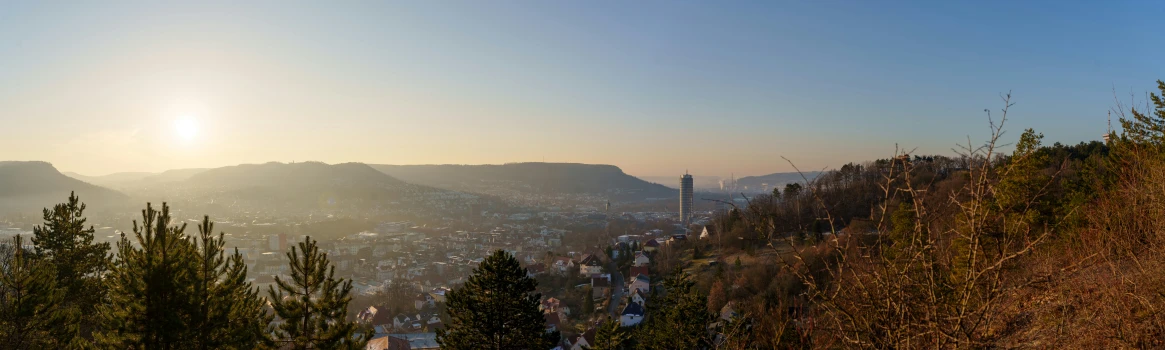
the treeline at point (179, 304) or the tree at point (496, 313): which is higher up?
the treeline at point (179, 304)

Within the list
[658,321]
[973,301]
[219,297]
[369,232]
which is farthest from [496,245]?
[973,301]

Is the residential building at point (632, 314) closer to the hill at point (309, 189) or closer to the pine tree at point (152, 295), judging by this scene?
the pine tree at point (152, 295)

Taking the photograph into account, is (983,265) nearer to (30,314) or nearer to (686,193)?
(30,314)

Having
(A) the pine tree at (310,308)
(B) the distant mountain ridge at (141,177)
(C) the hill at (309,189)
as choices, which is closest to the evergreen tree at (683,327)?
(A) the pine tree at (310,308)

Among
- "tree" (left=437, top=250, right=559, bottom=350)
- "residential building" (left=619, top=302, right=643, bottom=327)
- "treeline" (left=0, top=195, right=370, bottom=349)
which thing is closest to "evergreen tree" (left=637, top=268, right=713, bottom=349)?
"tree" (left=437, top=250, right=559, bottom=350)

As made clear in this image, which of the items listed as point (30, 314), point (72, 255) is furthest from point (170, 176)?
point (30, 314)

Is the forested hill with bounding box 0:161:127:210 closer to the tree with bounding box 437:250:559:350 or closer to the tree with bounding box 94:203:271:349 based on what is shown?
the tree with bounding box 94:203:271:349

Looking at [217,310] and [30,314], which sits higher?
[217,310]
